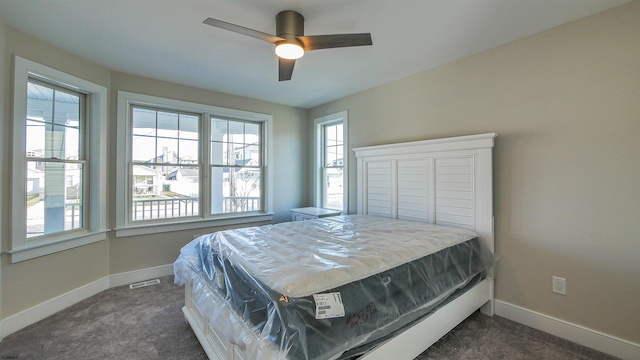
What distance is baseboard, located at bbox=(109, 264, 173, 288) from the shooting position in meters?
2.99

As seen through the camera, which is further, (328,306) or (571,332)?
(571,332)

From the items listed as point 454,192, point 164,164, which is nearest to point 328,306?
point 454,192

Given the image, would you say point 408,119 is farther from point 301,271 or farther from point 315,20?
point 301,271

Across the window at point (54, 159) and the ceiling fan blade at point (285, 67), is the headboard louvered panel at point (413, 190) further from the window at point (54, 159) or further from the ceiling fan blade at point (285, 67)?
the window at point (54, 159)

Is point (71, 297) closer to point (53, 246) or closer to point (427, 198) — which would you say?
point (53, 246)

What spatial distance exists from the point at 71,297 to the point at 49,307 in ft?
0.63

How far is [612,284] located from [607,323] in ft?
0.95

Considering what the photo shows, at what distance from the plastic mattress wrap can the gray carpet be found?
1.21 ft

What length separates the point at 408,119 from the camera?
314 centimetres

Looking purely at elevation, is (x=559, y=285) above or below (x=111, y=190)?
below

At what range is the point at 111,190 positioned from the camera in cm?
299

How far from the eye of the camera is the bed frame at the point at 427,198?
65.2 inches

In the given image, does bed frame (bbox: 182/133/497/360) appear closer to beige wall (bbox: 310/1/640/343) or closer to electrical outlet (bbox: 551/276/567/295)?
beige wall (bbox: 310/1/640/343)

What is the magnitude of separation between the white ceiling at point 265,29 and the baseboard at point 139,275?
7.83ft
